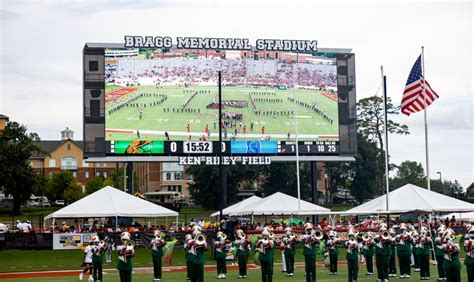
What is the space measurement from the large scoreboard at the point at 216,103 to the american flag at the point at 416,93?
41.4 feet

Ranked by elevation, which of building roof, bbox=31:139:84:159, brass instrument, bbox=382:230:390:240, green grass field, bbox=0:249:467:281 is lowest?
green grass field, bbox=0:249:467:281

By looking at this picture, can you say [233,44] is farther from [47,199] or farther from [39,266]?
[47,199]

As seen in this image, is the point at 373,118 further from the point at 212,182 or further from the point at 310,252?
the point at 310,252

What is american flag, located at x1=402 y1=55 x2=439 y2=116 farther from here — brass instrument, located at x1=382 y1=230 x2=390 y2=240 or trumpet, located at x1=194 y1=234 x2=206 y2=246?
trumpet, located at x1=194 y1=234 x2=206 y2=246

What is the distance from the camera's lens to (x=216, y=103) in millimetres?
50750

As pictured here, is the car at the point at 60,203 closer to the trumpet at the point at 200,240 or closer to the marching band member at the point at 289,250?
the marching band member at the point at 289,250

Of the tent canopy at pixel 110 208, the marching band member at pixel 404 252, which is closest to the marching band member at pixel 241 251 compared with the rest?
the marching band member at pixel 404 252

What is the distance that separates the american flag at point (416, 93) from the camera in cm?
3522

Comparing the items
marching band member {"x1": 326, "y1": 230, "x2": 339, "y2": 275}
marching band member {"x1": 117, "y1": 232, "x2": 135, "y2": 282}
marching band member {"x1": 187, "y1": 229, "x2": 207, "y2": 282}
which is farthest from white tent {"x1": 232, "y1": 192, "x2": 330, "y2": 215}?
marching band member {"x1": 117, "y1": 232, "x2": 135, "y2": 282}

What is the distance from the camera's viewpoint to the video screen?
162 feet

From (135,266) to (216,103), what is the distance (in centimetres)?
1539

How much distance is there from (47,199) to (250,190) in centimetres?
2570

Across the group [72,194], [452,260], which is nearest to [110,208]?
[452,260]

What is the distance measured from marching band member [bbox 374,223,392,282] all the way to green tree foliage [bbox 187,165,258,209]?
5307 centimetres
